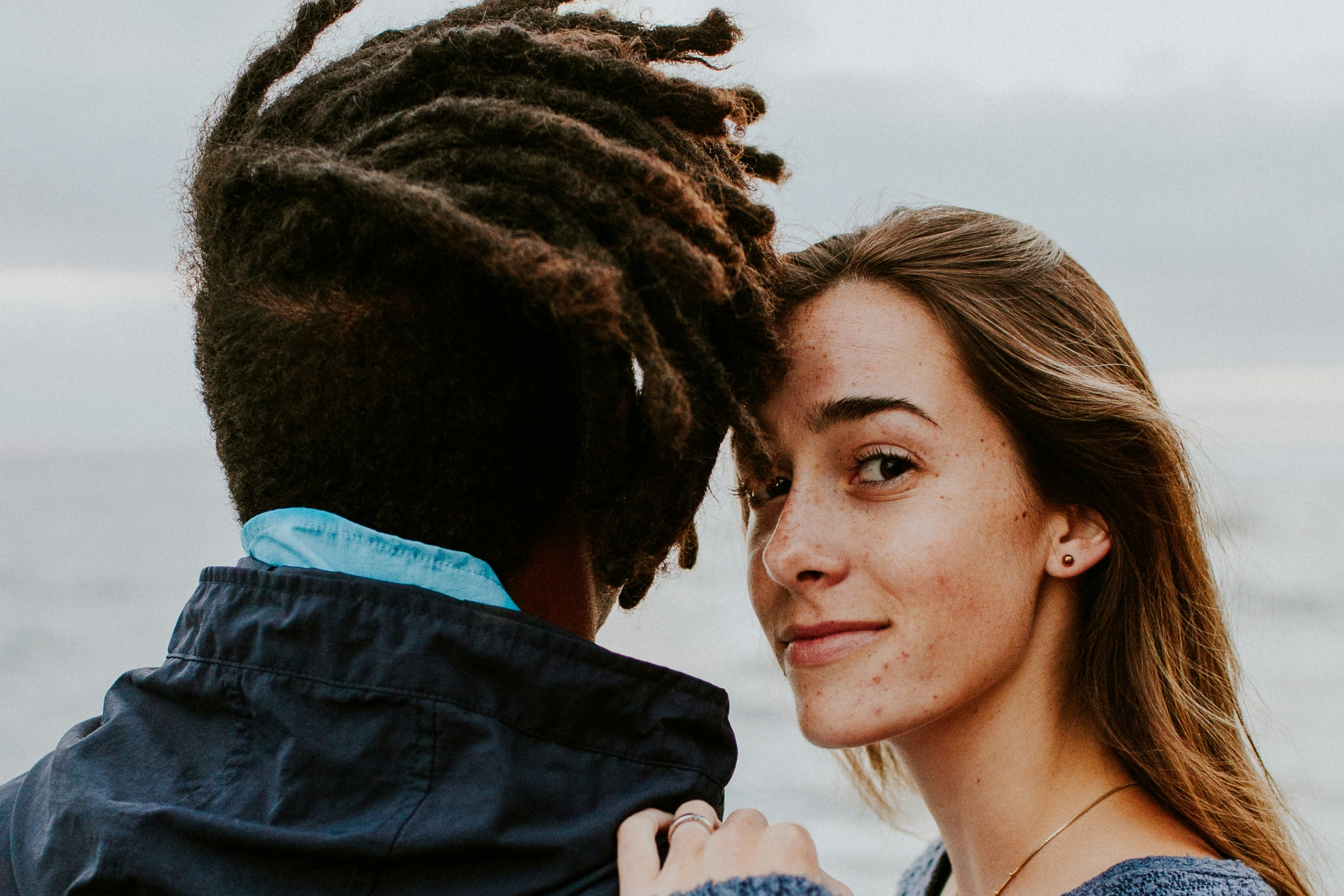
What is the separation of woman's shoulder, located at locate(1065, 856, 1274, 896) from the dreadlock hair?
0.95 meters

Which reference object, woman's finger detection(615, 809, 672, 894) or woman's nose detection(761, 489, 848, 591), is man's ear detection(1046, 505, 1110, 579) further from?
woman's finger detection(615, 809, 672, 894)

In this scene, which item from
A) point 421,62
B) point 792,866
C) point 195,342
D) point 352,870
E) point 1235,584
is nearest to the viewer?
point 352,870

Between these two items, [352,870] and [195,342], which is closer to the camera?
[352,870]

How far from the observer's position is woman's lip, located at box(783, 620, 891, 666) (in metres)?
1.91

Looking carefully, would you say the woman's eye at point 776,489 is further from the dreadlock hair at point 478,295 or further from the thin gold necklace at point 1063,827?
the thin gold necklace at point 1063,827

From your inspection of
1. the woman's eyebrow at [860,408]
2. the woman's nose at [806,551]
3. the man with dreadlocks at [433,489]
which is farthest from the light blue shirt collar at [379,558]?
the woman's eyebrow at [860,408]

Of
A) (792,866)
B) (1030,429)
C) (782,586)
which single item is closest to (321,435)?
(792,866)

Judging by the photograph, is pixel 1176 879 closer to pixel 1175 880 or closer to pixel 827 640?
pixel 1175 880

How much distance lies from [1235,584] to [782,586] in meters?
1.01

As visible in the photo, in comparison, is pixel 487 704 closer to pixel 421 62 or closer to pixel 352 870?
pixel 352 870

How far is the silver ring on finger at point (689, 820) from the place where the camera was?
1.31m

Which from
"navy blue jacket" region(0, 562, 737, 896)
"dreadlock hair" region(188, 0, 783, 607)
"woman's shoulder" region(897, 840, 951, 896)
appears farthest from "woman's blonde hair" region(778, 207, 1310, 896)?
"navy blue jacket" region(0, 562, 737, 896)

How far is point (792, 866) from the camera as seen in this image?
1.29 metres

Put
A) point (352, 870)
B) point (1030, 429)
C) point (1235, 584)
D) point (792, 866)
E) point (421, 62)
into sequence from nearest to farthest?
point (352, 870) → point (792, 866) → point (421, 62) → point (1030, 429) → point (1235, 584)
